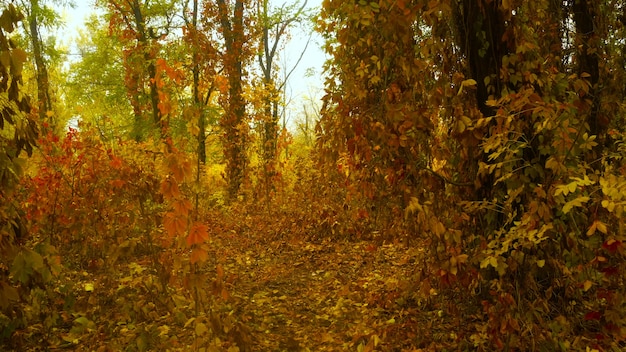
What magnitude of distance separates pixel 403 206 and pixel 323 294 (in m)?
2.01

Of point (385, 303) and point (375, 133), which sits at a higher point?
point (375, 133)

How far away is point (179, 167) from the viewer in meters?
2.82

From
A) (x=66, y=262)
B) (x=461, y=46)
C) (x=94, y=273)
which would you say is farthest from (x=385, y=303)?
(x=66, y=262)

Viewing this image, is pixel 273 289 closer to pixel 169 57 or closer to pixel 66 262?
pixel 66 262

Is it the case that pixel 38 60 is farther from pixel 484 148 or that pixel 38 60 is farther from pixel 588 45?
pixel 588 45

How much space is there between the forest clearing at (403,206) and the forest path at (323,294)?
36 millimetres

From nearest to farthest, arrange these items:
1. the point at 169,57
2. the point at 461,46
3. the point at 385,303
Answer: the point at 461,46 < the point at 385,303 < the point at 169,57

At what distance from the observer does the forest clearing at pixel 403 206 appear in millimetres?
2973

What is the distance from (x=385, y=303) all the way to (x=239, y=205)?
240 inches

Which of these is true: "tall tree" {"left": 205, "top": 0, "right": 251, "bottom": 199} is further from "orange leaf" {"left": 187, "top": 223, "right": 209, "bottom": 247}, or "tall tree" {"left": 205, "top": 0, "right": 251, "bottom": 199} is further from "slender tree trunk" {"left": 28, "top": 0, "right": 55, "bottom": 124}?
"orange leaf" {"left": 187, "top": 223, "right": 209, "bottom": 247}

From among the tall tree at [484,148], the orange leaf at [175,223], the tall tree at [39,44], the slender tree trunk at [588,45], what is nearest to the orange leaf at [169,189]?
the orange leaf at [175,223]

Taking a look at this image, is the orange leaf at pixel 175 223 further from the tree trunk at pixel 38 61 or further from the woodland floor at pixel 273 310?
the tree trunk at pixel 38 61

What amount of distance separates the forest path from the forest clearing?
4 centimetres

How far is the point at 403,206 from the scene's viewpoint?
4031 mm
